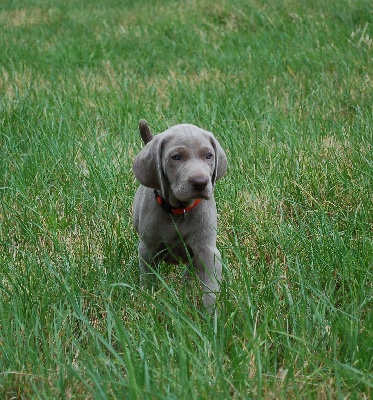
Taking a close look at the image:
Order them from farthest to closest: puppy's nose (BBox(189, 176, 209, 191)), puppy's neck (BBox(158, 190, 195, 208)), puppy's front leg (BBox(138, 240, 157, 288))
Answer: puppy's front leg (BBox(138, 240, 157, 288)), puppy's neck (BBox(158, 190, 195, 208)), puppy's nose (BBox(189, 176, 209, 191))

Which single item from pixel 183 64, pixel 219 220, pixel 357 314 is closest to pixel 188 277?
pixel 219 220

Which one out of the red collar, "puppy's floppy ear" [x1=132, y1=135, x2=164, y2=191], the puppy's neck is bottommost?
the red collar

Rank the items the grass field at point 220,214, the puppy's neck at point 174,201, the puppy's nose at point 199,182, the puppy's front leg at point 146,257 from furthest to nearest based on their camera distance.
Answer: the puppy's front leg at point 146,257 < the puppy's neck at point 174,201 < the puppy's nose at point 199,182 < the grass field at point 220,214

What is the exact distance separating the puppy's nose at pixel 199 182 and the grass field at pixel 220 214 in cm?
30

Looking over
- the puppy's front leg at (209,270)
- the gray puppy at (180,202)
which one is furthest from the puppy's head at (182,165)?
the puppy's front leg at (209,270)

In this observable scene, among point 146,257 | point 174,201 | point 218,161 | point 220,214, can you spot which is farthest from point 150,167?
point 220,214

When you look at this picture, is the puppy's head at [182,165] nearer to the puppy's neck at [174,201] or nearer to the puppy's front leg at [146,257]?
the puppy's neck at [174,201]

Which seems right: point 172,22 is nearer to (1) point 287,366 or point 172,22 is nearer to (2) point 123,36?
(2) point 123,36

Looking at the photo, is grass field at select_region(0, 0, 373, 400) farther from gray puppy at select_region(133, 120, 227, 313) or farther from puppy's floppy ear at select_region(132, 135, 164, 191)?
puppy's floppy ear at select_region(132, 135, 164, 191)

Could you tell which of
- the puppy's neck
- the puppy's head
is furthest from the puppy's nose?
the puppy's neck

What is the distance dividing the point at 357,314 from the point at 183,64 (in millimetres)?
4851

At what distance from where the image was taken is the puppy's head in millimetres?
2650

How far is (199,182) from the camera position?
103 inches

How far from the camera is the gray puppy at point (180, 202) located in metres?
2.75
